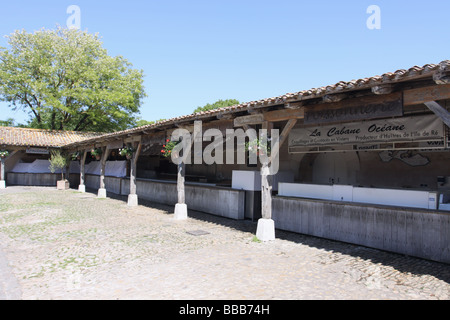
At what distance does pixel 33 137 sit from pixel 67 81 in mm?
7743

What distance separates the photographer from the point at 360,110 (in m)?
5.41

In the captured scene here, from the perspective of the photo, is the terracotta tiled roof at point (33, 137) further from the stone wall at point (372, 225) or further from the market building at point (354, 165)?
the stone wall at point (372, 225)

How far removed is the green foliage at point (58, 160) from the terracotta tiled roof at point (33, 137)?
72 centimetres

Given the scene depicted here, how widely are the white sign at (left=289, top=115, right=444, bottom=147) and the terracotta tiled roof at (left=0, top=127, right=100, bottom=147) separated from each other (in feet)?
61.3

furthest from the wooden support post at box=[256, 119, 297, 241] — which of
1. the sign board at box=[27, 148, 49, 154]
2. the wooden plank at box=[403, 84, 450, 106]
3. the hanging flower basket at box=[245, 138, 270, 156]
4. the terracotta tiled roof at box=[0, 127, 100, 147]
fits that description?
the sign board at box=[27, 148, 49, 154]

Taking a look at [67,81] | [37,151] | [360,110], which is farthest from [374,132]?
[67,81]

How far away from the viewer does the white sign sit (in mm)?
5508

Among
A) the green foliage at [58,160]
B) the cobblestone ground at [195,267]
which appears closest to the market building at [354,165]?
the cobblestone ground at [195,267]

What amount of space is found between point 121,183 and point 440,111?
622 inches

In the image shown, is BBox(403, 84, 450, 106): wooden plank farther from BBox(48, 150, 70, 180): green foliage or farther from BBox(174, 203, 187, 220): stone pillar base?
BBox(48, 150, 70, 180): green foliage

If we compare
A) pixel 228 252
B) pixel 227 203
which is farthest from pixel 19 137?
pixel 228 252

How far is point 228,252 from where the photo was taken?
586cm
